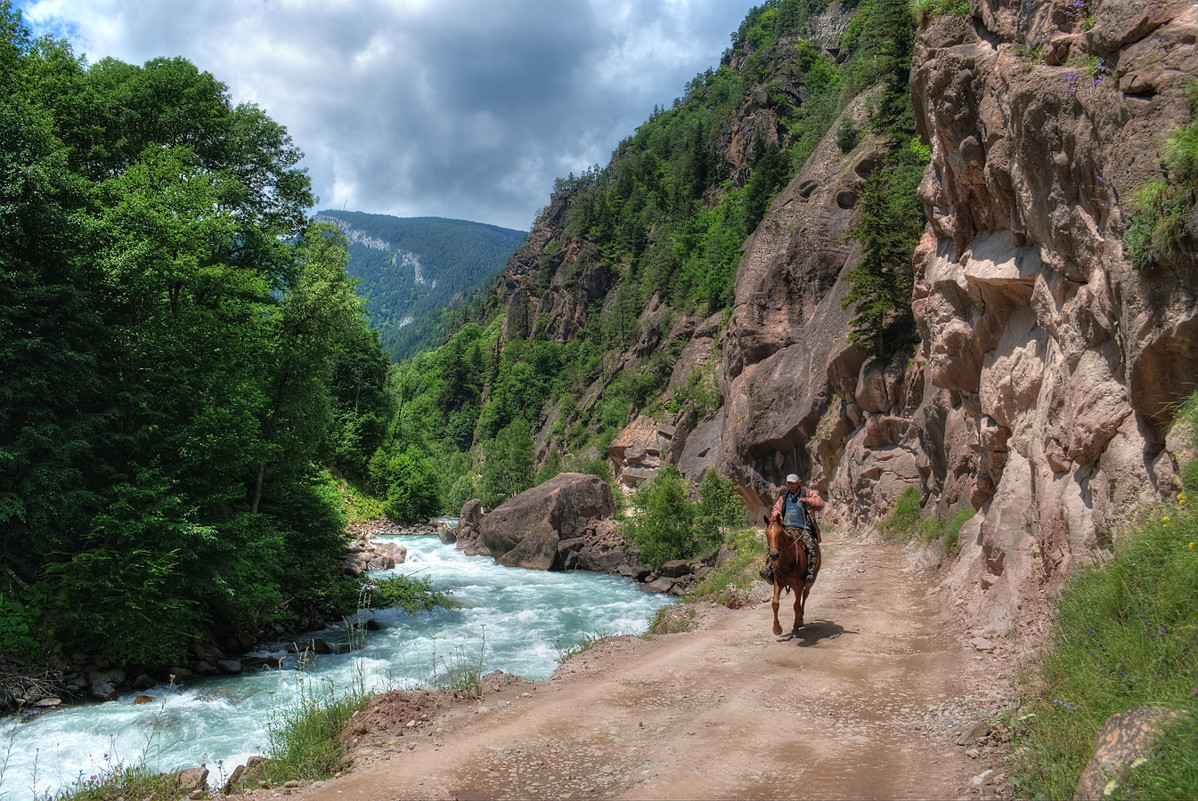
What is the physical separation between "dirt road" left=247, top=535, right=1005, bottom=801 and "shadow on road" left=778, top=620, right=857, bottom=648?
0.05 meters

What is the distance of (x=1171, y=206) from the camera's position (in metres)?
5.70

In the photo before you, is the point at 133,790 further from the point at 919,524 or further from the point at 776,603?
the point at 919,524

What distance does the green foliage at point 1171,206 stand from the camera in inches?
218

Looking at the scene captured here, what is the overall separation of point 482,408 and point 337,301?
7462 cm

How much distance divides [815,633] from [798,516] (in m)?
1.72

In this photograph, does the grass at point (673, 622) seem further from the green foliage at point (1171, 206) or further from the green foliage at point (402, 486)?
the green foliage at point (402, 486)

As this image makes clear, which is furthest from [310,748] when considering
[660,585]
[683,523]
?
[683,523]

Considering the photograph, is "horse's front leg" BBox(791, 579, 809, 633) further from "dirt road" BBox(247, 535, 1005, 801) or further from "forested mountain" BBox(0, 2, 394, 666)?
"forested mountain" BBox(0, 2, 394, 666)

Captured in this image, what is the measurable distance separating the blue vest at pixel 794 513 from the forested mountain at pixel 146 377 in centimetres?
1149

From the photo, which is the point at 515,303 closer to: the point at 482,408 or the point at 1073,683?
the point at 482,408

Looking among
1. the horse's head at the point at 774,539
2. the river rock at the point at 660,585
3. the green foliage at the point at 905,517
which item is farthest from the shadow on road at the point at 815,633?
the river rock at the point at 660,585

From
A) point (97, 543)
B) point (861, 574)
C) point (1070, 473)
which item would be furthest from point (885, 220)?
point (97, 543)

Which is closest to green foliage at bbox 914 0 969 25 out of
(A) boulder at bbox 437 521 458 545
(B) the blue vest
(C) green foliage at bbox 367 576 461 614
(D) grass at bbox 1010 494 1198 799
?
(B) the blue vest

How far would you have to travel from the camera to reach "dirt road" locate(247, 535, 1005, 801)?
4.86 meters
